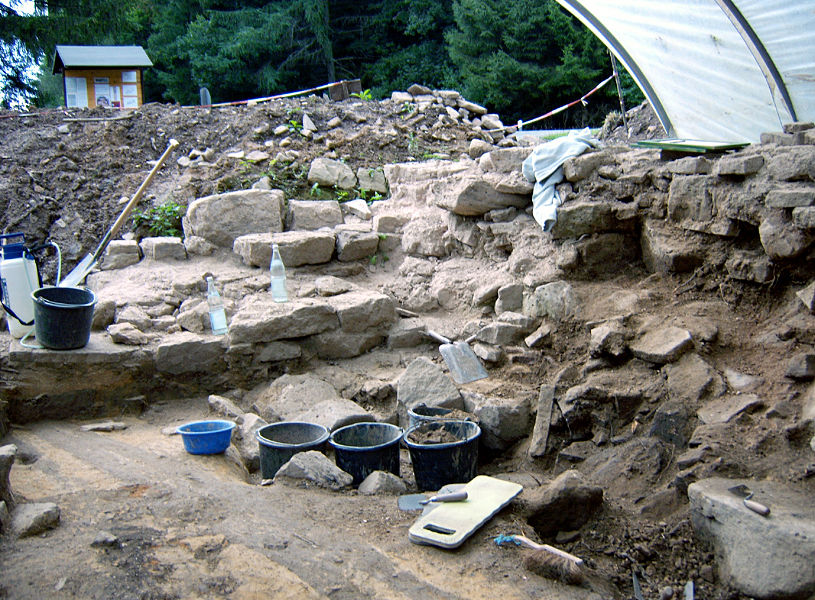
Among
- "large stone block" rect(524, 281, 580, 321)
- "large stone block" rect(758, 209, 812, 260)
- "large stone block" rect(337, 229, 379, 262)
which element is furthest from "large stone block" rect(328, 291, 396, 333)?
"large stone block" rect(758, 209, 812, 260)

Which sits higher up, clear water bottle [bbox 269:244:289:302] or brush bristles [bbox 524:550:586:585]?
clear water bottle [bbox 269:244:289:302]

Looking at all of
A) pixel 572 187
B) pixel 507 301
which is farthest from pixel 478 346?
pixel 572 187

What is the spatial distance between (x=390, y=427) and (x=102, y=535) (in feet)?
6.60

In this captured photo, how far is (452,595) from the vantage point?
2830 millimetres

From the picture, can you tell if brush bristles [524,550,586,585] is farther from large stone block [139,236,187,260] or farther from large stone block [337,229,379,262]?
large stone block [139,236,187,260]

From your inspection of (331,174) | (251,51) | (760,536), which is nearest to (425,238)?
(331,174)

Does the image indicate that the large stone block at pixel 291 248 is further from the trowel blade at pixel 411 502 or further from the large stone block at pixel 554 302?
the trowel blade at pixel 411 502

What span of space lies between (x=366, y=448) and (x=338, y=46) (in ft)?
74.0

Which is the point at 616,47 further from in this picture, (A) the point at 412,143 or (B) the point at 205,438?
(B) the point at 205,438

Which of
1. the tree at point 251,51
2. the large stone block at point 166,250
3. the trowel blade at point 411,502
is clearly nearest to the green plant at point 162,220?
the large stone block at point 166,250

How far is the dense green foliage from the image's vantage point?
19766 millimetres

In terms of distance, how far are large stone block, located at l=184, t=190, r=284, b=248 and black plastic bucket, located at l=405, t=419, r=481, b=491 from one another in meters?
3.32

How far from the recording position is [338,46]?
79.5 ft

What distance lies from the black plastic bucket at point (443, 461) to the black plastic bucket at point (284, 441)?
62 centimetres
